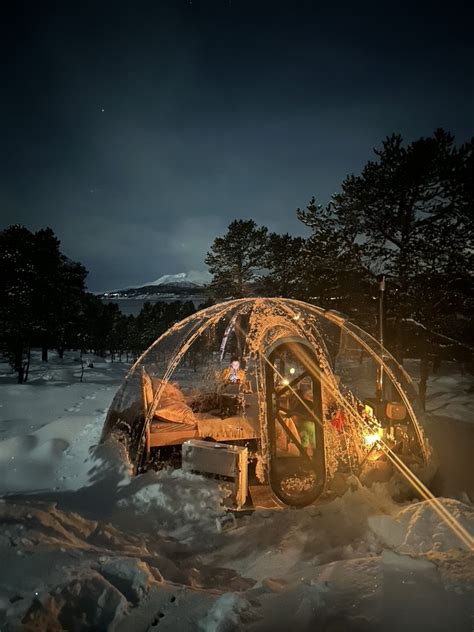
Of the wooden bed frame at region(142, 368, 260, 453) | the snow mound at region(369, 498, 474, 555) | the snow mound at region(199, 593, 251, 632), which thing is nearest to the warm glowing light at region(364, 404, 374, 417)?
the wooden bed frame at region(142, 368, 260, 453)

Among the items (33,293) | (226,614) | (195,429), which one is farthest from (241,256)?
(226,614)

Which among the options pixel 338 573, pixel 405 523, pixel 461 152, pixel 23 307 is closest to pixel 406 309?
pixel 461 152

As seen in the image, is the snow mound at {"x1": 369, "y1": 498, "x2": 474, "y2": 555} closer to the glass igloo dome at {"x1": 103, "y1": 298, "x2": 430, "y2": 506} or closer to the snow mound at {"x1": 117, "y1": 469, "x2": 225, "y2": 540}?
the glass igloo dome at {"x1": 103, "y1": 298, "x2": 430, "y2": 506}

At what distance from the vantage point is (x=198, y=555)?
13.0 feet

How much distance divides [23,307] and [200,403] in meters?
12.7

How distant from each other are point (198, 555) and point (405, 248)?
11.0 m

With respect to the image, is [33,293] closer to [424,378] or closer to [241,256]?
[241,256]

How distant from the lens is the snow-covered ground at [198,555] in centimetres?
241

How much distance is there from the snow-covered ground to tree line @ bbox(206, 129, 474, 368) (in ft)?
20.6

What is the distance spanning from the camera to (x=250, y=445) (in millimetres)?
7031

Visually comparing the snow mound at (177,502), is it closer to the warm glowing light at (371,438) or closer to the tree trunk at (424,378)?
the warm glowing light at (371,438)

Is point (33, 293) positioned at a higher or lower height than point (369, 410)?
higher

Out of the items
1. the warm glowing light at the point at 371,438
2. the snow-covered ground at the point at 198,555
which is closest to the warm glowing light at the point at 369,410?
the warm glowing light at the point at 371,438

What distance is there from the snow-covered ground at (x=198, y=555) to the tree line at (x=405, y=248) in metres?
6.27
